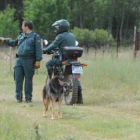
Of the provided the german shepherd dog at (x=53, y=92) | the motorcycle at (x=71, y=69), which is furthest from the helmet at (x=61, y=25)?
Answer: the german shepherd dog at (x=53, y=92)

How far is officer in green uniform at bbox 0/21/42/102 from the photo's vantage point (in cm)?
1259

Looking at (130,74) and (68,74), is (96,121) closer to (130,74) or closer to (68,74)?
(68,74)

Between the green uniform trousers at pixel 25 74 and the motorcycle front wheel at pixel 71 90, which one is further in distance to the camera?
the green uniform trousers at pixel 25 74

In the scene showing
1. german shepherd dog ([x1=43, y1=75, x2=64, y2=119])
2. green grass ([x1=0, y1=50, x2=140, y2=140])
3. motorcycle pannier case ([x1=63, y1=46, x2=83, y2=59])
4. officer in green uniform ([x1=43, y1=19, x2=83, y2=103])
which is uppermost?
officer in green uniform ([x1=43, y1=19, x2=83, y2=103])

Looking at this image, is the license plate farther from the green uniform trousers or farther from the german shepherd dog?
Answer: the german shepherd dog

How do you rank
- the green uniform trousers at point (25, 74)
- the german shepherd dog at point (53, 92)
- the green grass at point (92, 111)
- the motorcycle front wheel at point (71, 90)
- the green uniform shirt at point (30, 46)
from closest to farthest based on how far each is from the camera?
the green grass at point (92, 111), the german shepherd dog at point (53, 92), the motorcycle front wheel at point (71, 90), the green uniform shirt at point (30, 46), the green uniform trousers at point (25, 74)

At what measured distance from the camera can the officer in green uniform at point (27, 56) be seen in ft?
41.3

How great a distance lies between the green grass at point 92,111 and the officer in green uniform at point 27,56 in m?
0.44

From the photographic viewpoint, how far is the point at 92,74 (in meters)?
16.9

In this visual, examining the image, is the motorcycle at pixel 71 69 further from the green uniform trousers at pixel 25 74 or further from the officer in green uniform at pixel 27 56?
the green uniform trousers at pixel 25 74

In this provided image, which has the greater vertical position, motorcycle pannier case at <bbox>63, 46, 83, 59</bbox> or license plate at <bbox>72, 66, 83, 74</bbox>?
motorcycle pannier case at <bbox>63, 46, 83, 59</bbox>

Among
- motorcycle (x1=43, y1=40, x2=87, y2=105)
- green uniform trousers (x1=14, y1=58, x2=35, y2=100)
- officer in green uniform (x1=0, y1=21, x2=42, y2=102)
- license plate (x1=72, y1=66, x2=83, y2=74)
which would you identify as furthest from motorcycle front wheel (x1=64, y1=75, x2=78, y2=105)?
green uniform trousers (x1=14, y1=58, x2=35, y2=100)

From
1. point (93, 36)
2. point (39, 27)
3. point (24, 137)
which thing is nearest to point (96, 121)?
point (24, 137)

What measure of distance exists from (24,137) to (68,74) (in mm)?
5316
